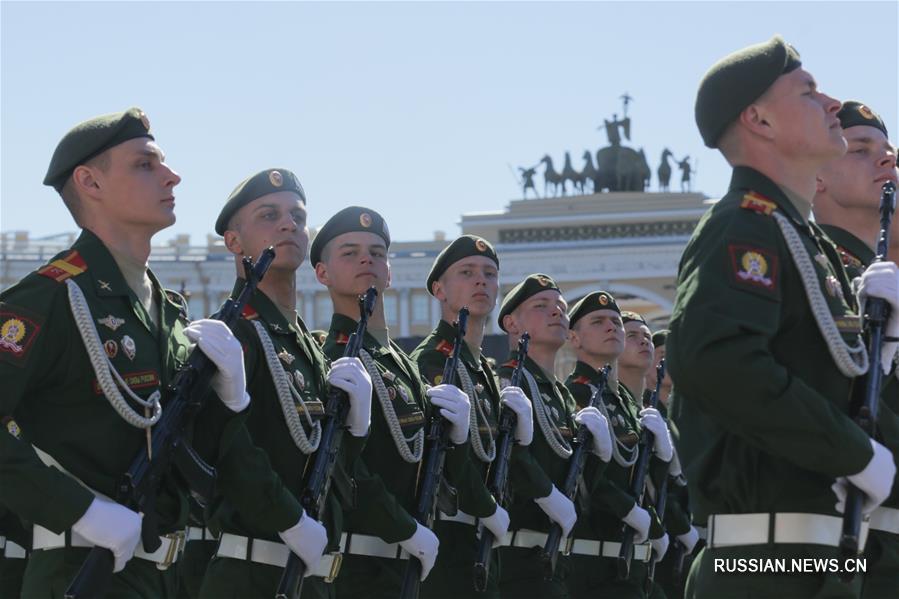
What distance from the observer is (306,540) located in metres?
5.13

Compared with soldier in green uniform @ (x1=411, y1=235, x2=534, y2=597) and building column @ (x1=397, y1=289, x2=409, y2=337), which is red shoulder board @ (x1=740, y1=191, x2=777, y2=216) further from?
building column @ (x1=397, y1=289, x2=409, y2=337)

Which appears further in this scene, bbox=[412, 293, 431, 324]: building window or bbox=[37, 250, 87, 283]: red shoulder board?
bbox=[412, 293, 431, 324]: building window

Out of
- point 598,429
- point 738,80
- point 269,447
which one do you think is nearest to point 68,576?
point 269,447

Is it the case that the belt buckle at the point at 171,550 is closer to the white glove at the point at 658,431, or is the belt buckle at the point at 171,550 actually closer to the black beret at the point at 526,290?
the black beret at the point at 526,290

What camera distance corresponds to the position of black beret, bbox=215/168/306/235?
5.89 meters

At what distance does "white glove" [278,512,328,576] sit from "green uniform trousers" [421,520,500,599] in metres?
1.81

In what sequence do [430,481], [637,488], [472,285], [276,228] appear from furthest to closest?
1. [637,488]
2. [472,285]
3. [430,481]
4. [276,228]

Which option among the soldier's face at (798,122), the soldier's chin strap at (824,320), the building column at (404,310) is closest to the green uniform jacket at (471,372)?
the soldier's face at (798,122)

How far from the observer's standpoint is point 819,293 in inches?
154

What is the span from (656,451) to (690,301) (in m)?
5.40

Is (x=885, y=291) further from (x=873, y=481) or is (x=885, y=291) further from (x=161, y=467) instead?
(x=161, y=467)

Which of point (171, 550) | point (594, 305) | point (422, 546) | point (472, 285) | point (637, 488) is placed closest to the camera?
point (171, 550)

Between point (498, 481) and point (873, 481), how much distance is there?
366 centimetres

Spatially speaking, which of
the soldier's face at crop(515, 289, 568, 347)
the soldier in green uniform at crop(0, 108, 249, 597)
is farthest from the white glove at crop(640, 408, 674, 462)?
the soldier in green uniform at crop(0, 108, 249, 597)
